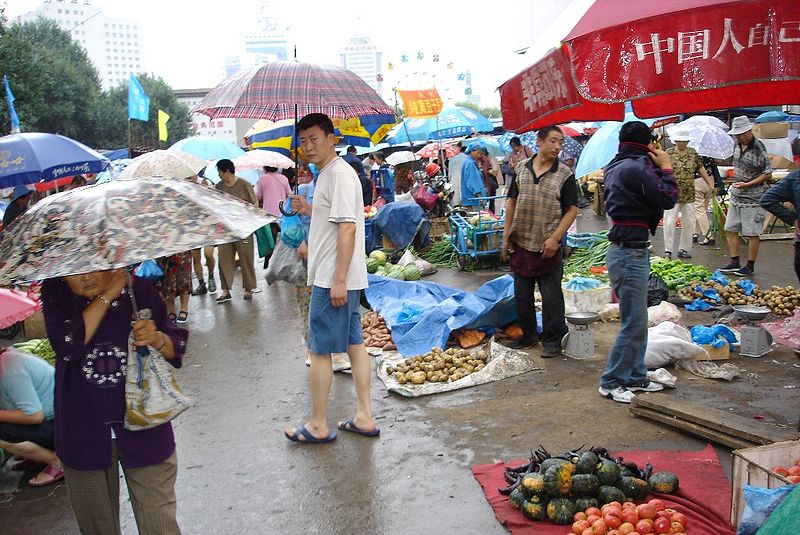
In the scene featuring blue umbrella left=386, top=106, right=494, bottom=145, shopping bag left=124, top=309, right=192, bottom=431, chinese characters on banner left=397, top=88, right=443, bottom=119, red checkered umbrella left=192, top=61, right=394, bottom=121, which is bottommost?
shopping bag left=124, top=309, right=192, bottom=431

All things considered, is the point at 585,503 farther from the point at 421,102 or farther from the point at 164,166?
the point at 421,102

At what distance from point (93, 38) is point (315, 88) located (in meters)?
84.9

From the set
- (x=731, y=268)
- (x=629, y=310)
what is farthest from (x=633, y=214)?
(x=731, y=268)

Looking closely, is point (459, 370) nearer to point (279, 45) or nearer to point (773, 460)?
point (773, 460)

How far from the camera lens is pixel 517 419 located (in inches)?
208

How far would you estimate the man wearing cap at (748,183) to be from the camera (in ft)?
30.0

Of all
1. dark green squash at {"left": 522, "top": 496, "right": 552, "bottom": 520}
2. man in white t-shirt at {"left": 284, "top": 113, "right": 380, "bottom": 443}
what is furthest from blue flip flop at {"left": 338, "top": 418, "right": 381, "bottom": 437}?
dark green squash at {"left": 522, "top": 496, "right": 552, "bottom": 520}

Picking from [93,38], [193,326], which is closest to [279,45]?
[93,38]

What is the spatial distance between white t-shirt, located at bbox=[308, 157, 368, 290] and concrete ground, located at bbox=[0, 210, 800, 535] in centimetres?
124

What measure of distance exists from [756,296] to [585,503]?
18.2 feet

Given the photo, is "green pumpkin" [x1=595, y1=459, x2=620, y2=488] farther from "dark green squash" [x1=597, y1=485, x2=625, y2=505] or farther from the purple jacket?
the purple jacket

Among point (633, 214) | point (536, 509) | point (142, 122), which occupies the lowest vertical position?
point (536, 509)

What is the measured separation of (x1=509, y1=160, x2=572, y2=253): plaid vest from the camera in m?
6.41

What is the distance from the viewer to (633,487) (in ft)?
12.5
